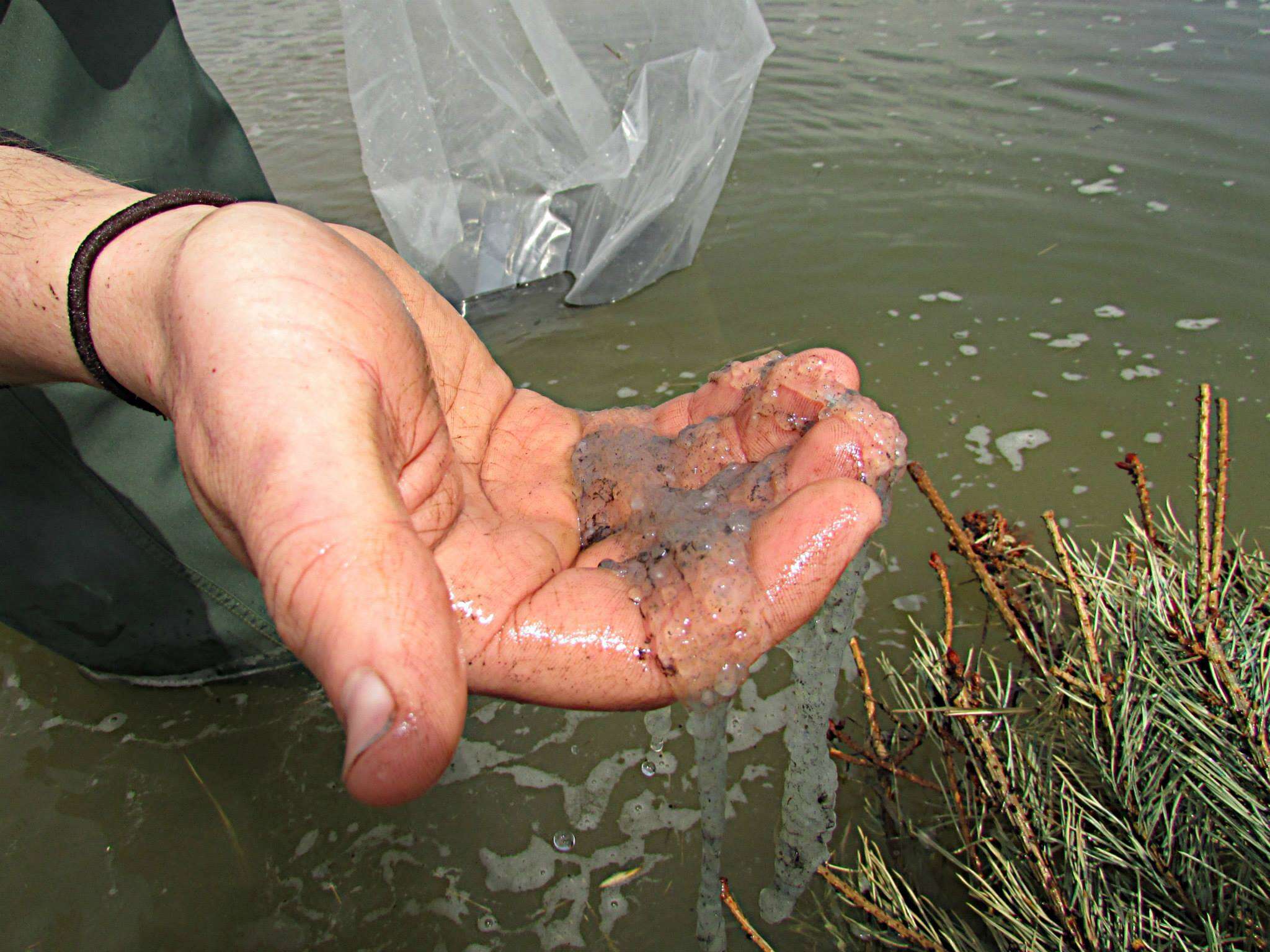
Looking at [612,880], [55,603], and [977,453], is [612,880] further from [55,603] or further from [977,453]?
[977,453]

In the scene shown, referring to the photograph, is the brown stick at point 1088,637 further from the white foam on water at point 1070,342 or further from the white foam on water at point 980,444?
the white foam on water at point 1070,342

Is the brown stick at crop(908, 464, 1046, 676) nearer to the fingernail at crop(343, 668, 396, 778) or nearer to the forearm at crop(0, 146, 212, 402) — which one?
the fingernail at crop(343, 668, 396, 778)

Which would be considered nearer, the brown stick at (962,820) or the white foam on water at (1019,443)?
the brown stick at (962,820)

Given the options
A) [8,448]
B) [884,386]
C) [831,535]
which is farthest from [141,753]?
[884,386]

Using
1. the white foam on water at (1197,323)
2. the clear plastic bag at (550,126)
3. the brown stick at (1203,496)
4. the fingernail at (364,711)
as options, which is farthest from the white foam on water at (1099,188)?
the fingernail at (364,711)

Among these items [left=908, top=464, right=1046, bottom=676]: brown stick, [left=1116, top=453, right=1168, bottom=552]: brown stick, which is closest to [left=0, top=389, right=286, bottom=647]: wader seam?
[left=908, top=464, right=1046, bottom=676]: brown stick

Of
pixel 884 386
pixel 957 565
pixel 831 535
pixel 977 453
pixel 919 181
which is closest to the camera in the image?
pixel 831 535

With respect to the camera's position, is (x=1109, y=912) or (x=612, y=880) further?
(x=612, y=880)
